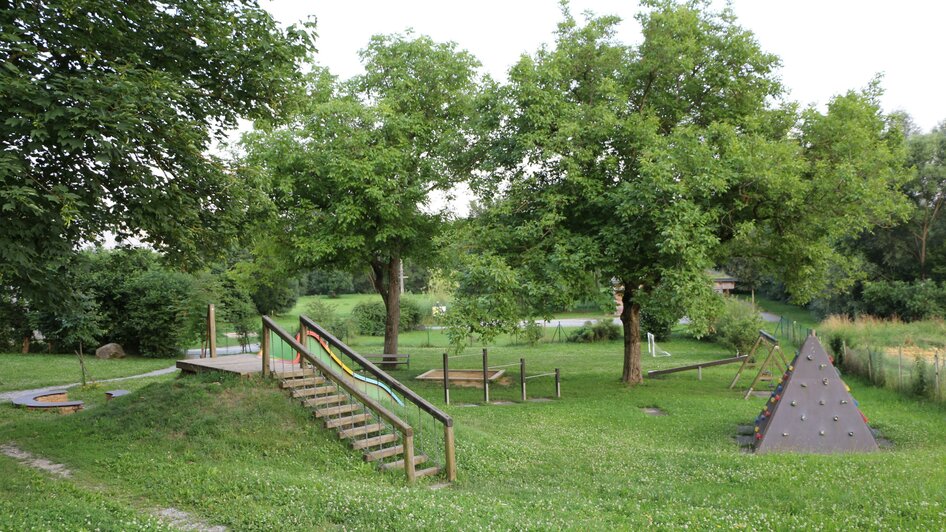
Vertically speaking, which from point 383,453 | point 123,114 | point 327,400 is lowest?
point 383,453

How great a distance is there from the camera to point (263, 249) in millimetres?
23719

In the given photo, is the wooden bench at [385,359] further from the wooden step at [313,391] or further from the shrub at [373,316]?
the shrub at [373,316]

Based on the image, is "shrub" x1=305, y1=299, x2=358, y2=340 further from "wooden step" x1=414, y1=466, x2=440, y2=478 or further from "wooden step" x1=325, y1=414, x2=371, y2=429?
"wooden step" x1=414, y1=466, x2=440, y2=478

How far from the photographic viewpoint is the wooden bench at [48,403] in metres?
15.0

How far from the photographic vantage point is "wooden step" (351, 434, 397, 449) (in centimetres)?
1013

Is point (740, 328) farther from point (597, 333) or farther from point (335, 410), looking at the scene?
point (335, 410)

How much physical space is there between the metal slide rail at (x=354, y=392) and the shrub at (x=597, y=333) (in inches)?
1111

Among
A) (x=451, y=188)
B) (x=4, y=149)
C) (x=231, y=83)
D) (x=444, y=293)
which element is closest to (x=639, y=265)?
(x=451, y=188)

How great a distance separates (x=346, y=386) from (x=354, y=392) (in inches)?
12.7

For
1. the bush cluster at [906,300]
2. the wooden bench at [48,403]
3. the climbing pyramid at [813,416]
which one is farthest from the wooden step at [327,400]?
the bush cluster at [906,300]

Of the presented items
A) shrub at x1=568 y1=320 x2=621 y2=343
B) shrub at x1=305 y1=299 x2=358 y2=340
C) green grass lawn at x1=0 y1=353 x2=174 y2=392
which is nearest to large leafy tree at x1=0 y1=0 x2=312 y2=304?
green grass lawn at x1=0 y1=353 x2=174 y2=392

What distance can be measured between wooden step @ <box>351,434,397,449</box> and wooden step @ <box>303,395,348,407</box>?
1.20 meters

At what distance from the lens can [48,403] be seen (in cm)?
1515

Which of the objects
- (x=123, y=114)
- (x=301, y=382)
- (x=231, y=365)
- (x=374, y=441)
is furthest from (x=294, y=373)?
(x=123, y=114)
